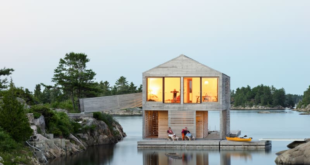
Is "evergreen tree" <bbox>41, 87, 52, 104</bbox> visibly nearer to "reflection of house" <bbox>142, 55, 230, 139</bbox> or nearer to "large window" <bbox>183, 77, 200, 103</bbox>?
"reflection of house" <bbox>142, 55, 230, 139</bbox>

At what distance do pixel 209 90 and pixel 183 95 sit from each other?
1911mm

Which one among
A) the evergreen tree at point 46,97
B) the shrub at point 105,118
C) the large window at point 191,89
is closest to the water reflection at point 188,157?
the large window at point 191,89

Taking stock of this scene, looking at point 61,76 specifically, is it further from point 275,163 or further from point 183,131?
point 275,163

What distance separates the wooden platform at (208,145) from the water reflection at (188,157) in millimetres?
976

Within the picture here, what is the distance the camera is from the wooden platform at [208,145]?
33812 millimetres

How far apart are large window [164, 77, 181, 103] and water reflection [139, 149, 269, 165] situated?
482 centimetres

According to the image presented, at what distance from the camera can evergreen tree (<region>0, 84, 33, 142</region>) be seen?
27094 millimetres

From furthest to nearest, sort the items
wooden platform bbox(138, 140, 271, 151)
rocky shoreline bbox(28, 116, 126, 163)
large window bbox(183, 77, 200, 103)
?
large window bbox(183, 77, 200, 103)
wooden platform bbox(138, 140, 271, 151)
rocky shoreline bbox(28, 116, 126, 163)

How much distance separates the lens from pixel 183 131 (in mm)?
35844

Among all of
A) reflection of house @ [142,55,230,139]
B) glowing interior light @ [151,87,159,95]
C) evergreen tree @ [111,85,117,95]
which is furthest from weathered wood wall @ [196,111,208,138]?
evergreen tree @ [111,85,117,95]

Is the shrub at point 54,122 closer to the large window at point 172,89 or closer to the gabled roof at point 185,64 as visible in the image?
the large window at point 172,89

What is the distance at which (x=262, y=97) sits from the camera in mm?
186875

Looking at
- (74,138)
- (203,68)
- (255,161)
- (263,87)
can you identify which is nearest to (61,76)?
(74,138)

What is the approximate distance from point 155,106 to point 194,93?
2961mm
